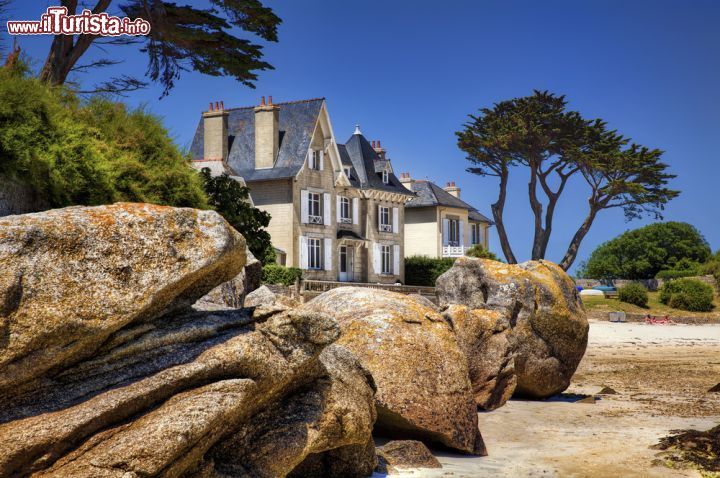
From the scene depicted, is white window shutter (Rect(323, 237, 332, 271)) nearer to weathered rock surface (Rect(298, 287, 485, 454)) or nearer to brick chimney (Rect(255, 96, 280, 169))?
brick chimney (Rect(255, 96, 280, 169))

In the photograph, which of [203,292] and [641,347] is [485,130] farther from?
[203,292]

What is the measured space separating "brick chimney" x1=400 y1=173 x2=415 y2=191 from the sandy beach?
3756cm

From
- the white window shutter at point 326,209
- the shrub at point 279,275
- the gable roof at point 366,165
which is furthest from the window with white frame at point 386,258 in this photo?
the shrub at point 279,275

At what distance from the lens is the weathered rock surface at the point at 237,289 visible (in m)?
9.72

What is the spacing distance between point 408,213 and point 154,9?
38005 mm

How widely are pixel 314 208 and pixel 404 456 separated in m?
40.0

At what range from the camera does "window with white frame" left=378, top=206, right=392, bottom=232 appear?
53.6 metres

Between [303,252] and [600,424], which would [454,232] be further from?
[600,424]

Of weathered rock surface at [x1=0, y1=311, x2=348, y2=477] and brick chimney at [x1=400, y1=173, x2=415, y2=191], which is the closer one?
weathered rock surface at [x1=0, y1=311, x2=348, y2=477]

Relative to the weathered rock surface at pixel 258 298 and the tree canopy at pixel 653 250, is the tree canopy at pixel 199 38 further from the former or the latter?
the tree canopy at pixel 653 250

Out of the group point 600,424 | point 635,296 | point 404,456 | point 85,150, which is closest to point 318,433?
point 404,456

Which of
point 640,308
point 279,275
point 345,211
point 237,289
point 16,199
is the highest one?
point 345,211

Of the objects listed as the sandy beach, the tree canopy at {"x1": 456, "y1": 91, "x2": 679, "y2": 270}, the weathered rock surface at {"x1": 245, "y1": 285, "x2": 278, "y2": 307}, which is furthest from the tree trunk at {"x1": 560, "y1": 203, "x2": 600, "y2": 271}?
the weathered rock surface at {"x1": 245, "y1": 285, "x2": 278, "y2": 307}

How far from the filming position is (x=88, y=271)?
18.6ft
